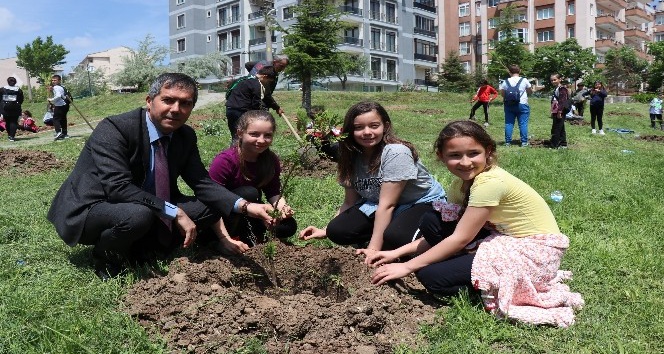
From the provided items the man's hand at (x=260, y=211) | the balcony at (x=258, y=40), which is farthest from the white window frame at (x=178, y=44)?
the man's hand at (x=260, y=211)

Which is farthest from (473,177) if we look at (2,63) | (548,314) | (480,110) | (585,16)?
(2,63)

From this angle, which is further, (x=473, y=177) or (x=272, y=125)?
(x=272, y=125)

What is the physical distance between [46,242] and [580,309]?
3643 millimetres

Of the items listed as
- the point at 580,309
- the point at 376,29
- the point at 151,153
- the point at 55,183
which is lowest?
the point at 580,309

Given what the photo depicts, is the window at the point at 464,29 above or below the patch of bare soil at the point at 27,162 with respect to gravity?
above

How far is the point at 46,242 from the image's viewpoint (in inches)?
159

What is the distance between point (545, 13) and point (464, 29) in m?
8.23

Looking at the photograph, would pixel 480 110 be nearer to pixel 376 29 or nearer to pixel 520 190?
pixel 520 190

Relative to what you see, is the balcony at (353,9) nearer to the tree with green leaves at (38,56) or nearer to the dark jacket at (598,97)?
the tree with green leaves at (38,56)

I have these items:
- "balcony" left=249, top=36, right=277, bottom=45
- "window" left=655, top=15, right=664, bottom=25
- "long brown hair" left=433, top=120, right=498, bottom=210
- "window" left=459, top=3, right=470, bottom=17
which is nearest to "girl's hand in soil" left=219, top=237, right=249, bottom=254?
"long brown hair" left=433, top=120, right=498, bottom=210

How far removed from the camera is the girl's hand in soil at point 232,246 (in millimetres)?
3582

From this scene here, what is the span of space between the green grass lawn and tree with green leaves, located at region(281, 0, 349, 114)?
53.2 feet

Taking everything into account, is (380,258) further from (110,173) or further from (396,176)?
(110,173)

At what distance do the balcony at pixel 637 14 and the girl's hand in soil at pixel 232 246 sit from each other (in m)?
68.8
